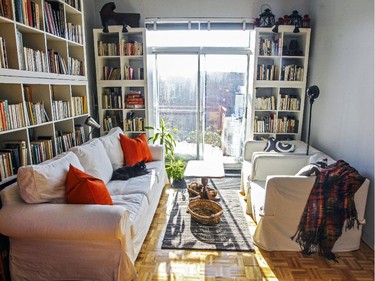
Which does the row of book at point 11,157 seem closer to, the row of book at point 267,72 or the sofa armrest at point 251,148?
the sofa armrest at point 251,148

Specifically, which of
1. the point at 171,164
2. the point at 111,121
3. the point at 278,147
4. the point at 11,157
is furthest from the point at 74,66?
the point at 278,147

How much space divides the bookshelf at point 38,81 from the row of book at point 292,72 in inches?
111

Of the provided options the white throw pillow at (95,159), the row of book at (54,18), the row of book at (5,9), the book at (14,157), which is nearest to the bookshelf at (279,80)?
the white throw pillow at (95,159)

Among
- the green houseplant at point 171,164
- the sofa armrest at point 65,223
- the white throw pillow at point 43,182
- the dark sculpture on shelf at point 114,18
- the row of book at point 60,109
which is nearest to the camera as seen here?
the sofa armrest at point 65,223

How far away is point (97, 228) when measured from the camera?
5.41 ft

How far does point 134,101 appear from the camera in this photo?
159 inches

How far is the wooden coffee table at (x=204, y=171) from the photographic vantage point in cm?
286

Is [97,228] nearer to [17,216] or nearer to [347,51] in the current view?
[17,216]

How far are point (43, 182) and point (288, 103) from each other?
344cm

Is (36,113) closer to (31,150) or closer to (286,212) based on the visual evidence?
(31,150)

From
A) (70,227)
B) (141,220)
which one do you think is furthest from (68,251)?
(141,220)

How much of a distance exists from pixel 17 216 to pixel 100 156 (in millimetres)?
1006

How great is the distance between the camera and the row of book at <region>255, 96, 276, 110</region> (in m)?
3.97

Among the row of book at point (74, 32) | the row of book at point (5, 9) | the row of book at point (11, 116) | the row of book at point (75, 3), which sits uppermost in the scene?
the row of book at point (75, 3)
